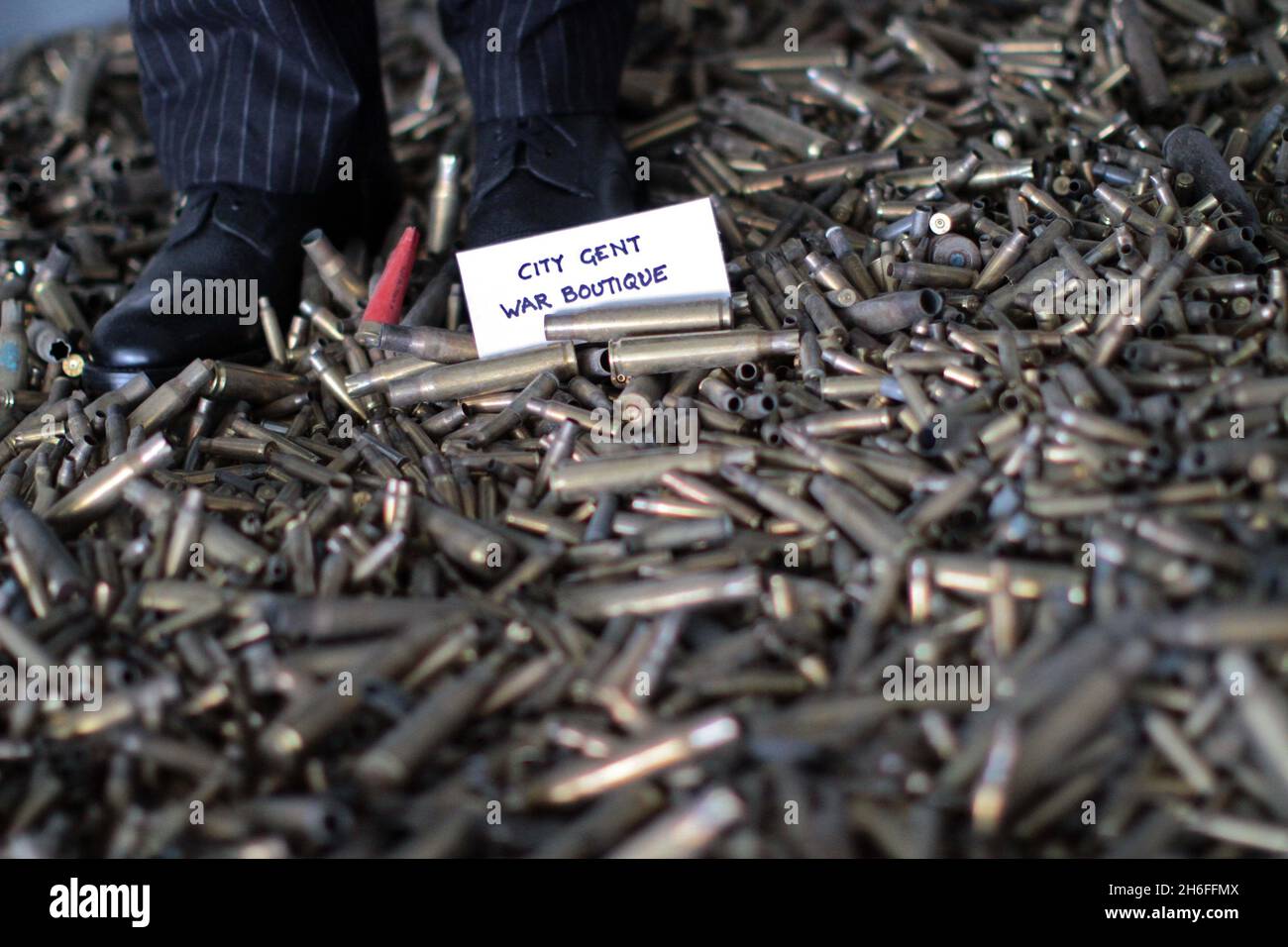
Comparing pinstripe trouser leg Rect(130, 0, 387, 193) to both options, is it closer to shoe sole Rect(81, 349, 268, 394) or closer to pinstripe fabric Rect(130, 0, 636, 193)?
pinstripe fabric Rect(130, 0, 636, 193)

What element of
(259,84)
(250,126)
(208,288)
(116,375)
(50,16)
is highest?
(50,16)

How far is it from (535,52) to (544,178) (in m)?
0.48

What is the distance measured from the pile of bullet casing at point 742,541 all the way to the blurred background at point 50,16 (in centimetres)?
314

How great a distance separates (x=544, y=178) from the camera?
12.8ft

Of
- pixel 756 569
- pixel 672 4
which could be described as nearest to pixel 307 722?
pixel 756 569

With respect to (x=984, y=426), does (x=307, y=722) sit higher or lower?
lower

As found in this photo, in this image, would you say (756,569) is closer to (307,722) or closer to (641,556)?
(641,556)

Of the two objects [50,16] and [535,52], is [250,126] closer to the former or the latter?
[535,52]

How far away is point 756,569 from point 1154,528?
88 cm

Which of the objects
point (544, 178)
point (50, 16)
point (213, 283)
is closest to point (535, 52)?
point (544, 178)

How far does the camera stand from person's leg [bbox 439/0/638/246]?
3.86m

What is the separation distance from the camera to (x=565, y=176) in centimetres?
392

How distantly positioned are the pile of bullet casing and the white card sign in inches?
5.8

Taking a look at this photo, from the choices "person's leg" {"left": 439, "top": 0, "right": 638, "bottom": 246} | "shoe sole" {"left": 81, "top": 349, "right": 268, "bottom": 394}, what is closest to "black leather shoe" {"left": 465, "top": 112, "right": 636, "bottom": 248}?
"person's leg" {"left": 439, "top": 0, "right": 638, "bottom": 246}
